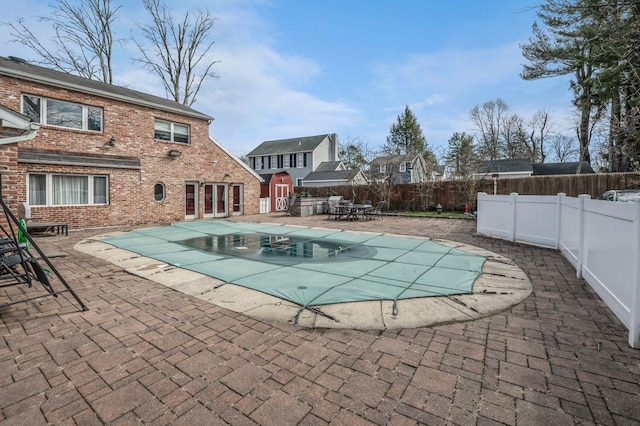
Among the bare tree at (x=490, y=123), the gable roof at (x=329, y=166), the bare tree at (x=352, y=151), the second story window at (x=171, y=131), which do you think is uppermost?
the bare tree at (x=490, y=123)

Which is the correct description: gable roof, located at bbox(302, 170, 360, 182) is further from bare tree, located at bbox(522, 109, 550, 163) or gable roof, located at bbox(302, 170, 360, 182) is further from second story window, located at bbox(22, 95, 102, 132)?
second story window, located at bbox(22, 95, 102, 132)

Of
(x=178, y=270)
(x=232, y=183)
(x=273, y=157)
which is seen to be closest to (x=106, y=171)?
(x=232, y=183)

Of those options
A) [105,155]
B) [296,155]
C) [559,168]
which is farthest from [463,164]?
[296,155]

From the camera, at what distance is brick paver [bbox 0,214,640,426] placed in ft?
6.19

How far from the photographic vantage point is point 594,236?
13.8 feet

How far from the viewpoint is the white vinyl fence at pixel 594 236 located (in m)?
2.85

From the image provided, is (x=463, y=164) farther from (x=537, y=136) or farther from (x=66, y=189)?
(x=537, y=136)

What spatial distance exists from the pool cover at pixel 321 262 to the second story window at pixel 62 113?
18.2 ft

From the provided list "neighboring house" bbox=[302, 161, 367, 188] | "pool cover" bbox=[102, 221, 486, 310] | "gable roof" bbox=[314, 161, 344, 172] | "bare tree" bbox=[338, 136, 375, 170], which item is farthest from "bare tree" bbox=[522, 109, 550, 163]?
"pool cover" bbox=[102, 221, 486, 310]

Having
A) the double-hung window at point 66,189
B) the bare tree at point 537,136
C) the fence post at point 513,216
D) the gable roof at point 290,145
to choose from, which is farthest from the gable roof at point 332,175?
the fence post at point 513,216

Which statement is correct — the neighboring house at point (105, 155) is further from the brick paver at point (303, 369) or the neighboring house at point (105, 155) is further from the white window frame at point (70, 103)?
the brick paver at point (303, 369)

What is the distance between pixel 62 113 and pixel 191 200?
6.08 m

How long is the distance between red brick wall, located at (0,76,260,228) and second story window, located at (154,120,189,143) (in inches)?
10.3

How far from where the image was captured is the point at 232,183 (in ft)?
56.7
